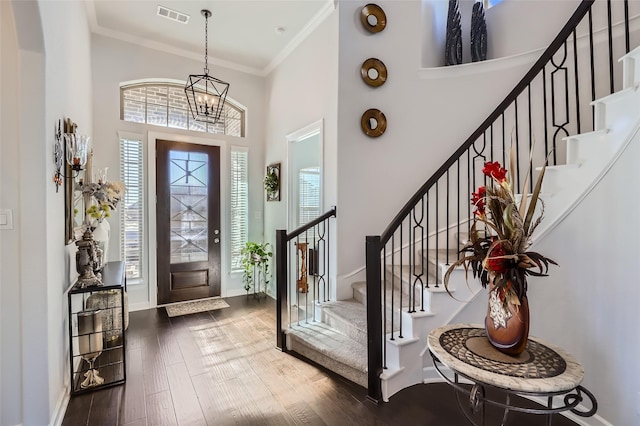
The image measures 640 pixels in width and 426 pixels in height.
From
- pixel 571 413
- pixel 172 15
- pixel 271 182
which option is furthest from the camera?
pixel 271 182

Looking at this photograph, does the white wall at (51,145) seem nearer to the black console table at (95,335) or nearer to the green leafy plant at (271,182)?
the black console table at (95,335)

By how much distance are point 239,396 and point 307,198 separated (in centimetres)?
268

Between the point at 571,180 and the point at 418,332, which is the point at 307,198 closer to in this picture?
the point at 418,332

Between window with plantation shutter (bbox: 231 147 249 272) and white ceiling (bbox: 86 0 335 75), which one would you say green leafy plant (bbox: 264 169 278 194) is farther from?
white ceiling (bbox: 86 0 335 75)

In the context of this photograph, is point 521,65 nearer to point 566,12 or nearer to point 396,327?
point 566,12

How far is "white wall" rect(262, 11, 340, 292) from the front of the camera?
341 cm

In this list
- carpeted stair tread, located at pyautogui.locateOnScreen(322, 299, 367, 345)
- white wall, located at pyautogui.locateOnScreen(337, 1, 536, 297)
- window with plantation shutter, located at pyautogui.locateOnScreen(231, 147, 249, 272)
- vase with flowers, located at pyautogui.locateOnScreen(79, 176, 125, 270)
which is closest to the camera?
vase with flowers, located at pyautogui.locateOnScreen(79, 176, 125, 270)

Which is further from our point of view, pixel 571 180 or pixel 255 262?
pixel 255 262

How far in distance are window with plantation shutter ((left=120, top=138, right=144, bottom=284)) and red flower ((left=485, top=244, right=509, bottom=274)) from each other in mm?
4189

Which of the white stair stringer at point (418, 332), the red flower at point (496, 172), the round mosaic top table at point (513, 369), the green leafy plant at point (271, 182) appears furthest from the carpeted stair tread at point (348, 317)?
the green leafy plant at point (271, 182)

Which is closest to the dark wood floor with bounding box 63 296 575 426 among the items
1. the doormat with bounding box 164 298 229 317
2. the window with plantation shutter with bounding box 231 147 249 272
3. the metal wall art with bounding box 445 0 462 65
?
the doormat with bounding box 164 298 229 317

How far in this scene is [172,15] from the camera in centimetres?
362

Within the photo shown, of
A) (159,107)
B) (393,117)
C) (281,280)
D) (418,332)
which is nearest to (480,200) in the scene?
(418,332)

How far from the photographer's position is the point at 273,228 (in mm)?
4805
